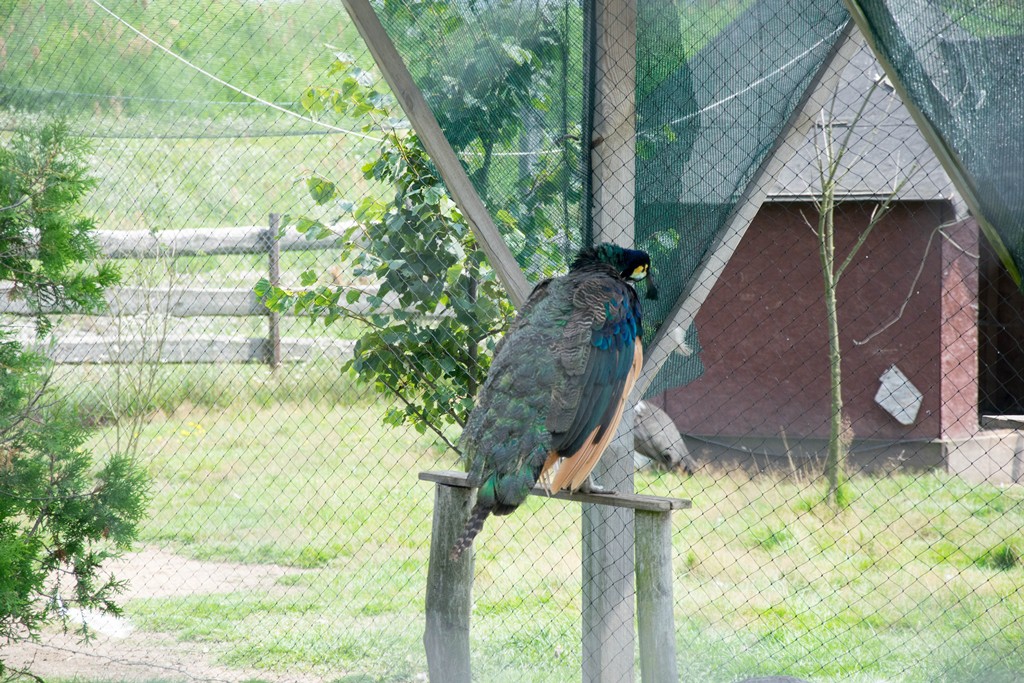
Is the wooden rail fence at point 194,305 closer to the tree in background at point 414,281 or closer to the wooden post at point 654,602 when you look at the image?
the tree in background at point 414,281

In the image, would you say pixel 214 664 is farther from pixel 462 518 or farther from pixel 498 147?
pixel 498 147

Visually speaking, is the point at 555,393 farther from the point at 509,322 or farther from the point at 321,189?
the point at 321,189

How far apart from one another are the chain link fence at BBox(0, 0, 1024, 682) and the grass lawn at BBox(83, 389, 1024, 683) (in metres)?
0.02

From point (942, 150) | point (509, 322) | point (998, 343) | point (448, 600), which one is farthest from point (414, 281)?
point (998, 343)

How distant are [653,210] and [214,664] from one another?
2942mm

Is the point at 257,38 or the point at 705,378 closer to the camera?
the point at 257,38

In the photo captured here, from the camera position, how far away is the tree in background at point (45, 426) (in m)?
3.85

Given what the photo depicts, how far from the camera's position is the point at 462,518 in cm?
371

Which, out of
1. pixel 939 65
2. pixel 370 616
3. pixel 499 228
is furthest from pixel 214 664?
pixel 939 65

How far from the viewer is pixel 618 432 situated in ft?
12.0

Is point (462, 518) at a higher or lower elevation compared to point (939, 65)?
lower

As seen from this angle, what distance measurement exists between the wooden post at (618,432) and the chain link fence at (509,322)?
15 millimetres

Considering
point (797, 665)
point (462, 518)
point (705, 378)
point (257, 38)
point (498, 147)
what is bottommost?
point (797, 665)

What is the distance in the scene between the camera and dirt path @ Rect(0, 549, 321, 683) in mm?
4395
